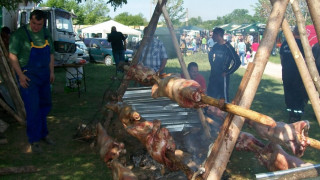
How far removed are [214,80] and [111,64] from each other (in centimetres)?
1589

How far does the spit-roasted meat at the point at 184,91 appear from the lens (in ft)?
8.92

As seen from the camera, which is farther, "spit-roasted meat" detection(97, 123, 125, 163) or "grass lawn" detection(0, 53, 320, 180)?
"grass lawn" detection(0, 53, 320, 180)

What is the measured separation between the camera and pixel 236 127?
8.12ft

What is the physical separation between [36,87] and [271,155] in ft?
12.8

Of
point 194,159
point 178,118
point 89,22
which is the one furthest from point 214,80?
point 89,22

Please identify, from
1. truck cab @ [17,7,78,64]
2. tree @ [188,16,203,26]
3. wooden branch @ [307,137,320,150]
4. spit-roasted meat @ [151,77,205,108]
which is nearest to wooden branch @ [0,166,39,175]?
spit-roasted meat @ [151,77,205,108]

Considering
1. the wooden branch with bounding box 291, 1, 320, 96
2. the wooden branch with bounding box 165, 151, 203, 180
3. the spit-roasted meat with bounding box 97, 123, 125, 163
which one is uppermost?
the wooden branch with bounding box 291, 1, 320, 96

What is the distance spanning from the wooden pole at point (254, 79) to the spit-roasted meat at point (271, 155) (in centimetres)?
92

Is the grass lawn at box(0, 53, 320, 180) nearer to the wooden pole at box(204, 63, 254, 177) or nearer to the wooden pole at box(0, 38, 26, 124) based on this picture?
the wooden pole at box(0, 38, 26, 124)

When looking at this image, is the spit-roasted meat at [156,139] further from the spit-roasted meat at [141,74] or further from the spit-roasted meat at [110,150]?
the spit-roasted meat at [141,74]

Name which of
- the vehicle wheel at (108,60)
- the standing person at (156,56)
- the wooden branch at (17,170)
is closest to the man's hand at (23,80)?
the wooden branch at (17,170)

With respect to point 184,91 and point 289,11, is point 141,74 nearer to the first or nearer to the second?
point 184,91

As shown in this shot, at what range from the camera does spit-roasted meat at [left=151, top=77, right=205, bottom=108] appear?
2717mm

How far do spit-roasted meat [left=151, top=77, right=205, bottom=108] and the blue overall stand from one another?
9.29ft
